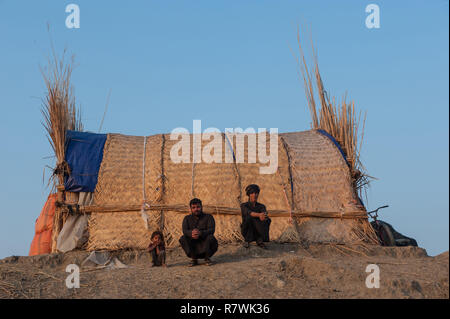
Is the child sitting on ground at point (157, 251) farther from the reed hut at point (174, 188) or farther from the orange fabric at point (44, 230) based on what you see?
the orange fabric at point (44, 230)

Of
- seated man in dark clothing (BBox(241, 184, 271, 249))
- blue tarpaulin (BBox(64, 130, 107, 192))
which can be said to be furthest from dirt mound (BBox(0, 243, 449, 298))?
blue tarpaulin (BBox(64, 130, 107, 192))

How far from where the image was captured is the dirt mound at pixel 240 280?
4.86 metres

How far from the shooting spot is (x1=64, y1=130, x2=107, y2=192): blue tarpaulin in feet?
26.3

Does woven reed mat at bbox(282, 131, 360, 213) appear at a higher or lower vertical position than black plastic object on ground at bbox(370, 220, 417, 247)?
higher

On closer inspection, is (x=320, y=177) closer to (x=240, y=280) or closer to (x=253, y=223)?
(x=253, y=223)

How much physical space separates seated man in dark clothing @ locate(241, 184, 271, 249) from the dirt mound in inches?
15.0

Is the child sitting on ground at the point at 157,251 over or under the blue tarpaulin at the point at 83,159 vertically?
under

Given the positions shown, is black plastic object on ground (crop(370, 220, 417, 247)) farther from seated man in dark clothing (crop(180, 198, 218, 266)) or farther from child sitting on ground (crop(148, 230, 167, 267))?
→ child sitting on ground (crop(148, 230, 167, 267))

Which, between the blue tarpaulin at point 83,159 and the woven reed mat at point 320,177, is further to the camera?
the woven reed mat at point 320,177

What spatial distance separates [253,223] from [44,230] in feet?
Result: 10.4

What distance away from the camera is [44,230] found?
8.04 metres

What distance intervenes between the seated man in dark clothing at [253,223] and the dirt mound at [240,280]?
0.38m

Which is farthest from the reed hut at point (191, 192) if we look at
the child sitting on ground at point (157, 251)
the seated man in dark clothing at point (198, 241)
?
the seated man in dark clothing at point (198, 241)
